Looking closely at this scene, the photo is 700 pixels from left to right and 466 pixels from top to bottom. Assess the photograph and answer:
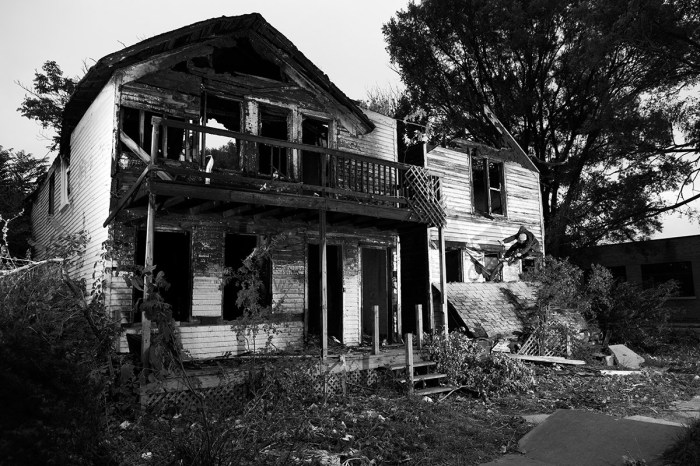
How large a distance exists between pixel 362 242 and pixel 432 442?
749cm

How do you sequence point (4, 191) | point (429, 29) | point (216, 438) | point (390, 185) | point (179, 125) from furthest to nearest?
point (429, 29)
point (4, 191)
point (390, 185)
point (179, 125)
point (216, 438)

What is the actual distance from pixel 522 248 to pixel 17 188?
19704 millimetres

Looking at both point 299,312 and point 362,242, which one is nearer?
point 299,312

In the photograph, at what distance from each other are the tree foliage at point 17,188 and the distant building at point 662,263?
24.1m

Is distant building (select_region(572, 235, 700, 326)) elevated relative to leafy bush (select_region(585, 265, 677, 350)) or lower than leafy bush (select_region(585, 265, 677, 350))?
elevated

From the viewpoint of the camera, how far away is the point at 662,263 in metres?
24.9

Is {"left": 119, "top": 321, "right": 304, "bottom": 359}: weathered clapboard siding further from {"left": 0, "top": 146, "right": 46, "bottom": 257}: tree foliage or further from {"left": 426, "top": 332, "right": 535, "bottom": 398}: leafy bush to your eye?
{"left": 0, "top": 146, "right": 46, "bottom": 257}: tree foliage

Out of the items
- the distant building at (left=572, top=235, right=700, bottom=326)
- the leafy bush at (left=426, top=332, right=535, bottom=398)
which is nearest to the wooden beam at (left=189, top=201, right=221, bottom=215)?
the leafy bush at (left=426, top=332, right=535, bottom=398)

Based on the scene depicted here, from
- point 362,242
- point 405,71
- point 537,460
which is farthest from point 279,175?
point 405,71

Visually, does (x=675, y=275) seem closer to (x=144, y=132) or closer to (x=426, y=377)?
(x=426, y=377)

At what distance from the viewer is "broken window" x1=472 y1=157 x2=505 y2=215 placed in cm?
1838

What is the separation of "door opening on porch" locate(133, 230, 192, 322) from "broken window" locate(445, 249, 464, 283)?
8908 mm

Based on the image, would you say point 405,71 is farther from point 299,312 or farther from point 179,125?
point 179,125

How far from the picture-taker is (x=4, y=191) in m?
19.2
